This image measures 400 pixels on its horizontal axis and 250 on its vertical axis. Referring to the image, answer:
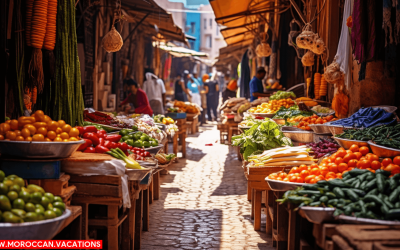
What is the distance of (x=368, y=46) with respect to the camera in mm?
5980

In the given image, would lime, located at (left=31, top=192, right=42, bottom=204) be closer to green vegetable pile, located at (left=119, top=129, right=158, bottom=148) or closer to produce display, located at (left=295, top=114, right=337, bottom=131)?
green vegetable pile, located at (left=119, top=129, right=158, bottom=148)

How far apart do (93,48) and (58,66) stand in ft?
19.2

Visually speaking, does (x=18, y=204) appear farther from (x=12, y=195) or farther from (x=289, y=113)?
(x=289, y=113)

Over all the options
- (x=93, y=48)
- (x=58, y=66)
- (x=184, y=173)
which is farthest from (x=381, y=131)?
(x=93, y=48)

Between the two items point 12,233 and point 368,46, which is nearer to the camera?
point 12,233

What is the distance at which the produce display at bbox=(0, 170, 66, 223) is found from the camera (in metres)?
2.72

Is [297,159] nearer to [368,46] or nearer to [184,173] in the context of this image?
[368,46]

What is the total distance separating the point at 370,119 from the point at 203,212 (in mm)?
2648

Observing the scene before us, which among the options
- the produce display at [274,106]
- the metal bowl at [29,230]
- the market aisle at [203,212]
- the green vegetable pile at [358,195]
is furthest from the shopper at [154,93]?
the metal bowl at [29,230]

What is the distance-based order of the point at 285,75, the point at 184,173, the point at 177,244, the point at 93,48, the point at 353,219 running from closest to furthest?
1. the point at 353,219
2. the point at 177,244
3. the point at 184,173
4. the point at 93,48
5. the point at 285,75

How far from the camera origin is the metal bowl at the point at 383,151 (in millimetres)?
4107

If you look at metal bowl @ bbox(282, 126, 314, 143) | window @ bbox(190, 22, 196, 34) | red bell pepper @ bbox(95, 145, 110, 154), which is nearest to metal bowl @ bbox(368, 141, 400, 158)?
metal bowl @ bbox(282, 126, 314, 143)

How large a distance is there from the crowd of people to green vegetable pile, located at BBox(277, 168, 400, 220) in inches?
310

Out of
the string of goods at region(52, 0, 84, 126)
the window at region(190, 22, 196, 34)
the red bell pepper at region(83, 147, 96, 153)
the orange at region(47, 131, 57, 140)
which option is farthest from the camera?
the window at region(190, 22, 196, 34)
